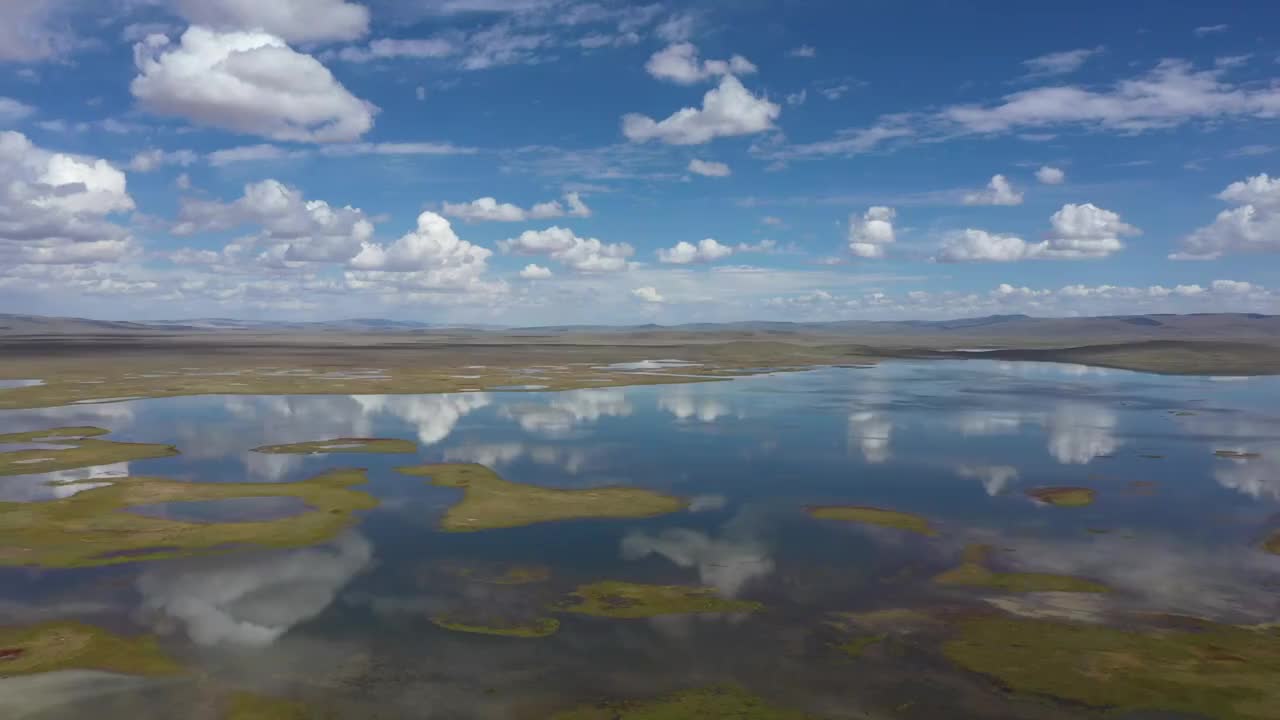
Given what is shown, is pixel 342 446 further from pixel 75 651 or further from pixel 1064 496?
pixel 1064 496

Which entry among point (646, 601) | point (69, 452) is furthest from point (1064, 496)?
point (69, 452)

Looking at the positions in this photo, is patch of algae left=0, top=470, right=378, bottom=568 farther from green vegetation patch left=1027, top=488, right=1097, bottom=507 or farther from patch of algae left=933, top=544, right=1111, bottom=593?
green vegetation patch left=1027, top=488, right=1097, bottom=507

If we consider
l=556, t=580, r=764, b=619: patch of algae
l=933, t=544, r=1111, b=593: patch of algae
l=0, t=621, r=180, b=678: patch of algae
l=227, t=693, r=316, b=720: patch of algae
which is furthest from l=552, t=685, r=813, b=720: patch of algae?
l=0, t=621, r=180, b=678: patch of algae

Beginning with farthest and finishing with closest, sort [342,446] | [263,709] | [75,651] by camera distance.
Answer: [342,446]
[75,651]
[263,709]

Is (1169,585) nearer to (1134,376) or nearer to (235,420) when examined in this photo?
(235,420)

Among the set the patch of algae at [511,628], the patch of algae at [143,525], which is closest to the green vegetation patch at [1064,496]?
the patch of algae at [511,628]

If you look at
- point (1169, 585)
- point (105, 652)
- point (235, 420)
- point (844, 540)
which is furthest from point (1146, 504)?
point (235, 420)
